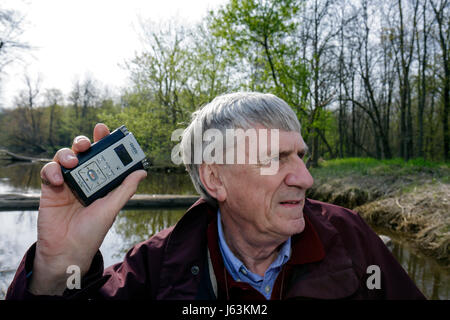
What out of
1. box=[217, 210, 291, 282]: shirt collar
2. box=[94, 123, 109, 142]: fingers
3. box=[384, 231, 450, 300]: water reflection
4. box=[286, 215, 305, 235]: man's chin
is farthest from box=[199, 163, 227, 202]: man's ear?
box=[384, 231, 450, 300]: water reflection

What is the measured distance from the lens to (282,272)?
1.47 meters

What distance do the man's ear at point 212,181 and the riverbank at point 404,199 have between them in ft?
13.5

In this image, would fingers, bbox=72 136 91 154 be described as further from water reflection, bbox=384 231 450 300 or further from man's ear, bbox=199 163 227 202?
water reflection, bbox=384 231 450 300

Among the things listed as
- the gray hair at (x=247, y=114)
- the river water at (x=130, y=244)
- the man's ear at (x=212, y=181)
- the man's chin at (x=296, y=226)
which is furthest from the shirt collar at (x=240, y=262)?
the river water at (x=130, y=244)

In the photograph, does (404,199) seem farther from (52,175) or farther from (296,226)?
(52,175)

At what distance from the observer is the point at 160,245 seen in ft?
4.85

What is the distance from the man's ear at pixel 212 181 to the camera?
5.18 ft

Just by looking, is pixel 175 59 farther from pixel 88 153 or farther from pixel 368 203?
pixel 88 153

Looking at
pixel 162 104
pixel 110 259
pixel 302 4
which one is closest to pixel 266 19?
pixel 302 4

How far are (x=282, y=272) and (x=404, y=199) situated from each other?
5672 mm

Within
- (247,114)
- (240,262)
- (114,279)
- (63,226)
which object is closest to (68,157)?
(63,226)

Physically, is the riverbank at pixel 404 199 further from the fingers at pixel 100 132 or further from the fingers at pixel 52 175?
the fingers at pixel 52 175

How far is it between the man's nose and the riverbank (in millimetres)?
3965
